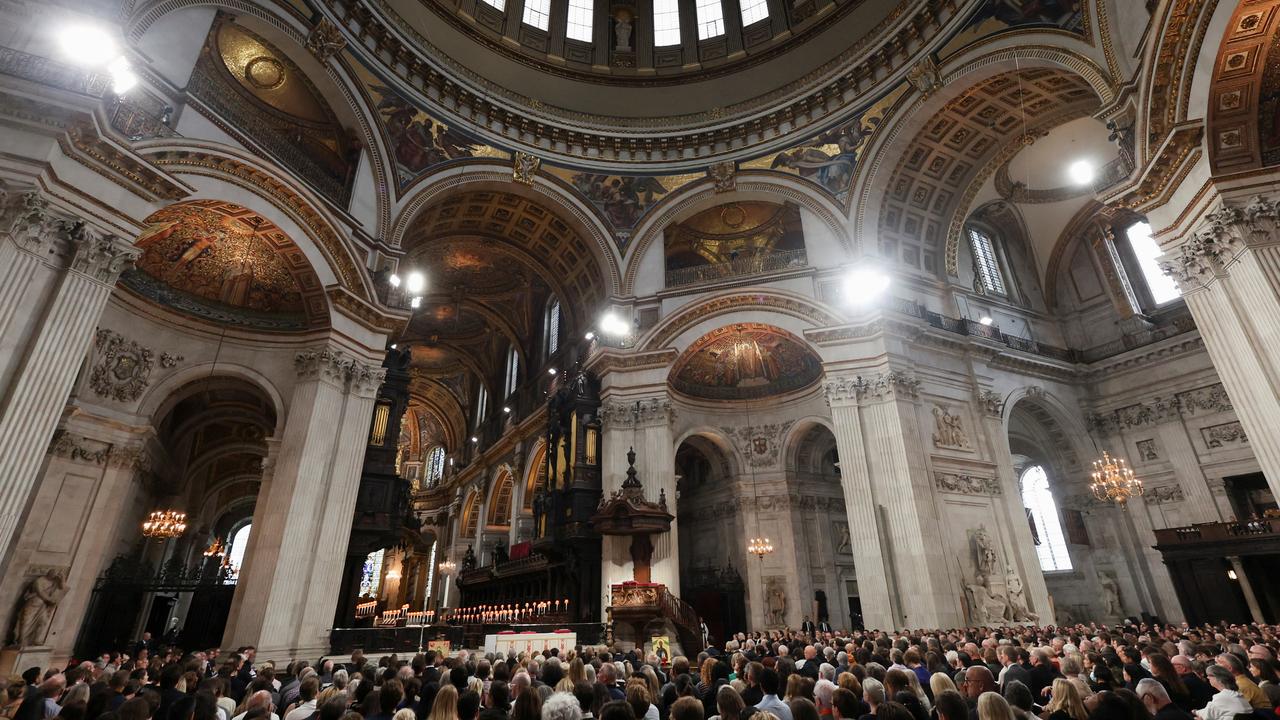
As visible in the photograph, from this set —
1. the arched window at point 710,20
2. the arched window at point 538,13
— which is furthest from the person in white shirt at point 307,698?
the arched window at point 710,20

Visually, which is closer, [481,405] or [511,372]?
[511,372]

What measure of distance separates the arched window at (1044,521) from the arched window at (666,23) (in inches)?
804

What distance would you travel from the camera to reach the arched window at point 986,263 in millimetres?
21219

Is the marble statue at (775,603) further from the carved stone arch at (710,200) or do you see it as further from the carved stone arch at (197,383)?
the carved stone arch at (197,383)

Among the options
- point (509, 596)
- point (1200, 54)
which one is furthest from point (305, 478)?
point (1200, 54)

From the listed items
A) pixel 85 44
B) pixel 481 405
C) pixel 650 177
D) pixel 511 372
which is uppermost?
pixel 650 177

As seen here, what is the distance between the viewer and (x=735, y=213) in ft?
68.0

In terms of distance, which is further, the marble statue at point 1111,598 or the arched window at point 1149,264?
the arched window at point 1149,264

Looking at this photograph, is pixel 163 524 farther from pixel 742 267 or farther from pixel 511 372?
pixel 742 267

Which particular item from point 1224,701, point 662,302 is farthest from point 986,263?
point 1224,701

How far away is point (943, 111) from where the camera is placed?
16.9m

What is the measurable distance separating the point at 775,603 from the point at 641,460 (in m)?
6.24

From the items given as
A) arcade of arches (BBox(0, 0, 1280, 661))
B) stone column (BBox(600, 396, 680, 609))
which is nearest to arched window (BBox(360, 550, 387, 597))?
arcade of arches (BBox(0, 0, 1280, 661))

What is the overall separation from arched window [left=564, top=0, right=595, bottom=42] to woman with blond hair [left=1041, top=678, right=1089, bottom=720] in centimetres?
2253
